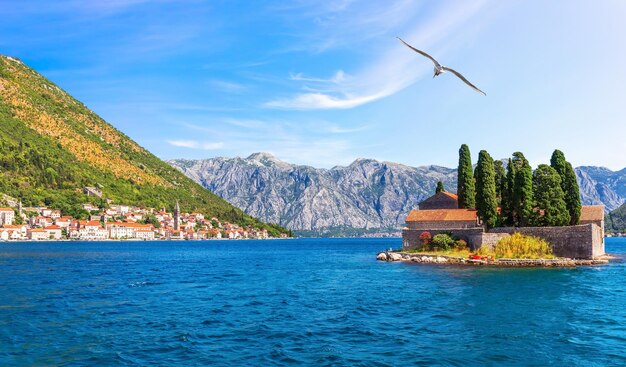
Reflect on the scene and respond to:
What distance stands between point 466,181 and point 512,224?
1184 centimetres

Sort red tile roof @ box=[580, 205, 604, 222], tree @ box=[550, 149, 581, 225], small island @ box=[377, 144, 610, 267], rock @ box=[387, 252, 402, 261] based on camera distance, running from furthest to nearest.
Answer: red tile roof @ box=[580, 205, 604, 222] < rock @ box=[387, 252, 402, 261] < tree @ box=[550, 149, 581, 225] < small island @ box=[377, 144, 610, 267]

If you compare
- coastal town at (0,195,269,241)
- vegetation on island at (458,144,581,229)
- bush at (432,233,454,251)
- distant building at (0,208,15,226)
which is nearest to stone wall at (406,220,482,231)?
vegetation on island at (458,144,581,229)

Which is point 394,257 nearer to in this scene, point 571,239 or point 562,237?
point 562,237

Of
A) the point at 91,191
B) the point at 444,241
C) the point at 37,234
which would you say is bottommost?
the point at 37,234

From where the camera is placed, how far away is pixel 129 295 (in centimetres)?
3516

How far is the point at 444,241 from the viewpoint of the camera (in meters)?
65.7

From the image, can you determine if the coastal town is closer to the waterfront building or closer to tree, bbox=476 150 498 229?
the waterfront building

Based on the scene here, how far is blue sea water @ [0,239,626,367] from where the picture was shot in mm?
18781

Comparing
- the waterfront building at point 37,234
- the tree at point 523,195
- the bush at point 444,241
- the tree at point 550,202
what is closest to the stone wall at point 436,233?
the bush at point 444,241

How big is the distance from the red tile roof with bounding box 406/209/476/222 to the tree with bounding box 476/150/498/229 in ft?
9.34

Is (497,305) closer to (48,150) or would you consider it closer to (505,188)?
(505,188)

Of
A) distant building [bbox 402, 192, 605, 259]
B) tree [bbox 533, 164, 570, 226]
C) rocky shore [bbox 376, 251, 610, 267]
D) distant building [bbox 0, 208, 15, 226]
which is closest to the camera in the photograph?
rocky shore [bbox 376, 251, 610, 267]

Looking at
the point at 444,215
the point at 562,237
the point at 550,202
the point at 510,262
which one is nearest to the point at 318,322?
the point at 510,262

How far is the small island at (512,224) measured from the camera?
58.4 m
